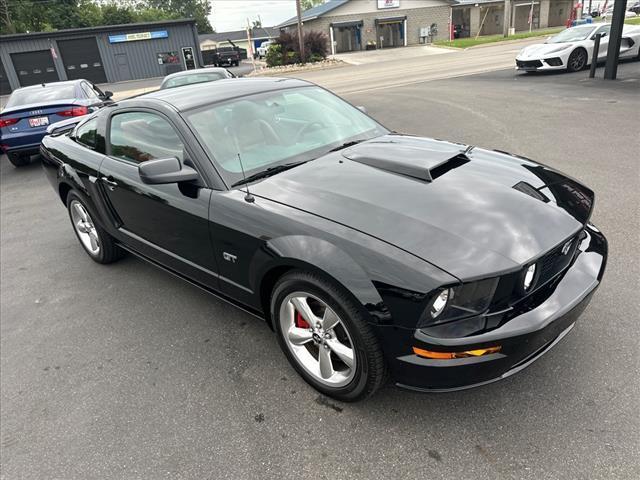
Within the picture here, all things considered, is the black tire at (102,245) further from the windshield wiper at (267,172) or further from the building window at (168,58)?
the building window at (168,58)

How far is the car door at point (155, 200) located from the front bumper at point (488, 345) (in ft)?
4.58

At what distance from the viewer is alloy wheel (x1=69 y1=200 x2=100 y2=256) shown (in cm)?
443

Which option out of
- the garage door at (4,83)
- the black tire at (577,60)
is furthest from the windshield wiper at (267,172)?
the garage door at (4,83)

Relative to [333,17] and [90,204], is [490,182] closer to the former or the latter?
[90,204]

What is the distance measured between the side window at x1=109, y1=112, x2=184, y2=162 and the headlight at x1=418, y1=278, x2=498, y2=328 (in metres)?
1.91

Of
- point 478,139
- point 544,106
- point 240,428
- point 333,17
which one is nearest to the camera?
point 240,428

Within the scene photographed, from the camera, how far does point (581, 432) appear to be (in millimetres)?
2158

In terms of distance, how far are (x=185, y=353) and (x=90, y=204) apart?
188cm

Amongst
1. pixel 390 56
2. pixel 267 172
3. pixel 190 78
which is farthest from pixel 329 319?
pixel 390 56

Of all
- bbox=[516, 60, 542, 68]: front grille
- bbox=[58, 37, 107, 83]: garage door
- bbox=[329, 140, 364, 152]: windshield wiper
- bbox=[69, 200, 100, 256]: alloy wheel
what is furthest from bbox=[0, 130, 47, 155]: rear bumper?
bbox=[58, 37, 107, 83]: garage door

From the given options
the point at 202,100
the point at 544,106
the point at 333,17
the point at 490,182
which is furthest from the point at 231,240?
the point at 333,17

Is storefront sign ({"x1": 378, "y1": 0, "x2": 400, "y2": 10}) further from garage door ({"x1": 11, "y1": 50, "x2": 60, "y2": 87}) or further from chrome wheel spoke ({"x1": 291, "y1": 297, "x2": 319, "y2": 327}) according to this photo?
chrome wheel spoke ({"x1": 291, "y1": 297, "x2": 319, "y2": 327})

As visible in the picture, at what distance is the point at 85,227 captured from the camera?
458 centimetres

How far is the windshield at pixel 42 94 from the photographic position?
927 cm
